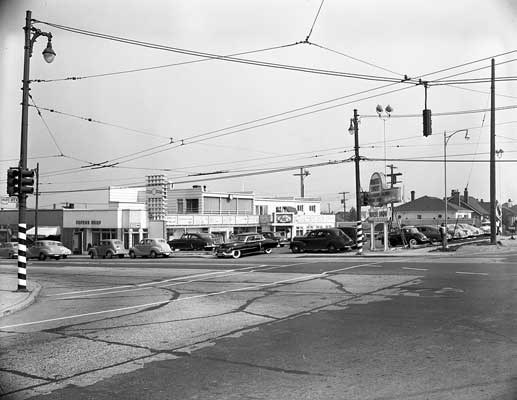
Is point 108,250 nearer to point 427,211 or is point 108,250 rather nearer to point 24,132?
point 24,132

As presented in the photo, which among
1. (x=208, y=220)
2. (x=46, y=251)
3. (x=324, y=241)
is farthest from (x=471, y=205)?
(x=46, y=251)

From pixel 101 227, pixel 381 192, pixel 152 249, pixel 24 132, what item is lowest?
pixel 152 249

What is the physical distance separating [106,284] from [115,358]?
12.2 meters

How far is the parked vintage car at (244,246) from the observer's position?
34.0 meters

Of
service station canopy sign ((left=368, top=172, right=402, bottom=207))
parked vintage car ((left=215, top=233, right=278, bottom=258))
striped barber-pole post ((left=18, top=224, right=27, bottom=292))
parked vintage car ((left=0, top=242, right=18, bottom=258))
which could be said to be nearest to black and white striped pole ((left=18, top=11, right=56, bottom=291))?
striped barber-pole post ((left=18, top=224, right=27, bottom=292))

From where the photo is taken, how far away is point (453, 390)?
5375mm

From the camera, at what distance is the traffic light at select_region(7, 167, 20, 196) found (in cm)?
1627

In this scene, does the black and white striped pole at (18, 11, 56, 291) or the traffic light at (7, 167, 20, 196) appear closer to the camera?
the black and white striped pole at (18, 11, 56, 291)

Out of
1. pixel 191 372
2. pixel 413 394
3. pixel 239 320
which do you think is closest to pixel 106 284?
pixel 239 320

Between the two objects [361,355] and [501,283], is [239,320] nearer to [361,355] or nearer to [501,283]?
[361,355]

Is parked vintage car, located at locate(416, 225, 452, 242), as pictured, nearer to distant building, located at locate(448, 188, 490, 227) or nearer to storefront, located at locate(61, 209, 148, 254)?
storefront, located at locate(61, 209, 148, 254)

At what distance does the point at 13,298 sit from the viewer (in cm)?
1443

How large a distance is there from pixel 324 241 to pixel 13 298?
24403 millimetres

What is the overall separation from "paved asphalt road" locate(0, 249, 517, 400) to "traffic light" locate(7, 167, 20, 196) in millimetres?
3985
